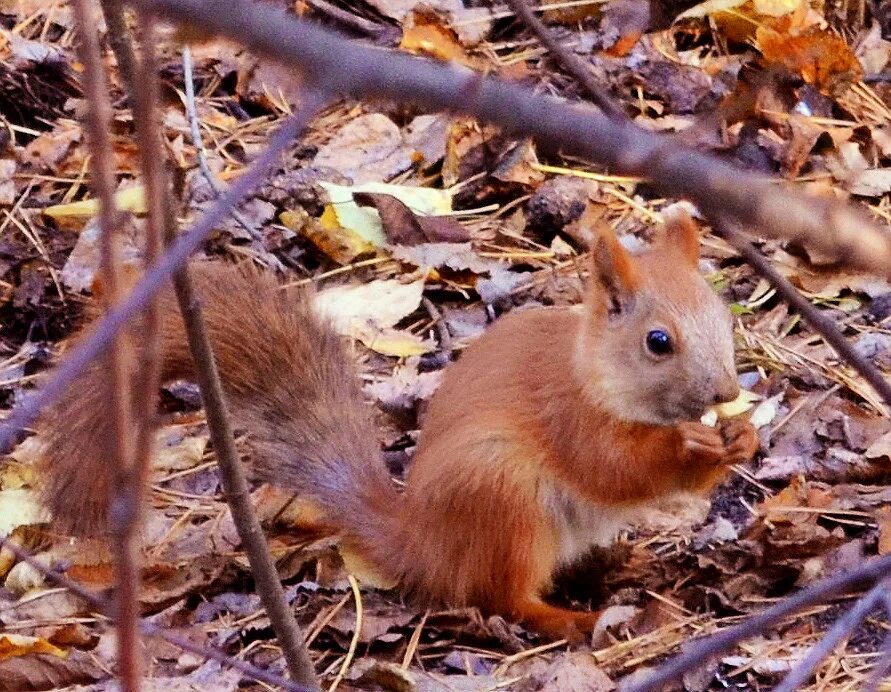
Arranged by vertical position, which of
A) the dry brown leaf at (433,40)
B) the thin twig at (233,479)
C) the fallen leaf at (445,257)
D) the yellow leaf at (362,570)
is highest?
the thin twig at (233,479)

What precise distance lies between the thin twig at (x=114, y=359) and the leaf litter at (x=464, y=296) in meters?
0.96

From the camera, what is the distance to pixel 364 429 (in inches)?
97.0

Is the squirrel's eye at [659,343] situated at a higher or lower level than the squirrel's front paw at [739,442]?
higher

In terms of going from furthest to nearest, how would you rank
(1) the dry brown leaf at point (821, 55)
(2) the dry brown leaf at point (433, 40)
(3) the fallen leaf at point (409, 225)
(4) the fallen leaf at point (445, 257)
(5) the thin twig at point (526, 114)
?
(2) the dry brown leaf at point (433, 40), (1) the dry brown leaf at point (821, 55), (3) the fallen leaf at point (409, 225), (4) the fallen leaf at point (445, 257), (5) the thin twig at point (526, 114)

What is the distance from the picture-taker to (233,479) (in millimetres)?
1569

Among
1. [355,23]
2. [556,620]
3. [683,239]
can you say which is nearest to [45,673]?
[556,620]

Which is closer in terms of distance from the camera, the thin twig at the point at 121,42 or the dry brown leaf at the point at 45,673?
the thin twig at the point at 121,42

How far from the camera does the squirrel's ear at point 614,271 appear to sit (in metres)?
2.24

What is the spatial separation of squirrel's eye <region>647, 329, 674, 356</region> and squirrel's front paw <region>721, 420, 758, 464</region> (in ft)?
0.53

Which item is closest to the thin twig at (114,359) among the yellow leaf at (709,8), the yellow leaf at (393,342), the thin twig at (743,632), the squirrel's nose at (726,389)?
the thin twig at (743,632)

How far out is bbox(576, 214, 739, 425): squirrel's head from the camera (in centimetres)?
216

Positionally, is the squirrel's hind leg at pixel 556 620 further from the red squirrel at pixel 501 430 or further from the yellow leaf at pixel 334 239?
the yellow leaf at pixel 334 239

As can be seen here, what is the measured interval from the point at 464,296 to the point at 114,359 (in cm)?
246

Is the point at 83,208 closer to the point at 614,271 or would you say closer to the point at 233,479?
the point at 614,271
